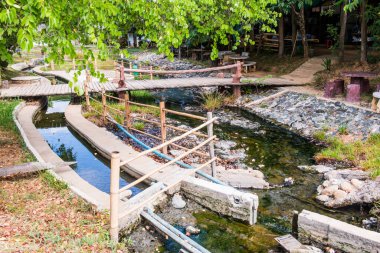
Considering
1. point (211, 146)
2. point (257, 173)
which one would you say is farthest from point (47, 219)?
point (257, 173)

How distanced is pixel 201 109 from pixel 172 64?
14693 mm

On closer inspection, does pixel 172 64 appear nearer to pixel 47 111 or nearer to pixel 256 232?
pixel 47 111

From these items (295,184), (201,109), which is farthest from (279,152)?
(201,109)

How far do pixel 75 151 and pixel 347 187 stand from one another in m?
7.86

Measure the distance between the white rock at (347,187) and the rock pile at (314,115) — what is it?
148 inches

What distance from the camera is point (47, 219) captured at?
19.2ft

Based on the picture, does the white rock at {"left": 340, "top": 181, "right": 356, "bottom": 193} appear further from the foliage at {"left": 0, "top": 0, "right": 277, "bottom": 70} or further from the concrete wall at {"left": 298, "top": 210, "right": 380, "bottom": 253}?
the foliage at {"left": 0, "top": 0, "right": 277, "bottom": 70}

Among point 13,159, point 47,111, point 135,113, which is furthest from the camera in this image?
point 47,111

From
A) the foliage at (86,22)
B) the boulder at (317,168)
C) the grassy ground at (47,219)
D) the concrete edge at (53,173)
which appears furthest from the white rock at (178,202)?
the boulder at (317,168)

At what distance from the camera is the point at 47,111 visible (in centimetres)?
1725

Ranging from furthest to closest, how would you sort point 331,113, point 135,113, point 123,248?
point 135,113
point 331,113
point 123,248

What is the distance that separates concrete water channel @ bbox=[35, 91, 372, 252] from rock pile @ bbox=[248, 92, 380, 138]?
0.65 metres

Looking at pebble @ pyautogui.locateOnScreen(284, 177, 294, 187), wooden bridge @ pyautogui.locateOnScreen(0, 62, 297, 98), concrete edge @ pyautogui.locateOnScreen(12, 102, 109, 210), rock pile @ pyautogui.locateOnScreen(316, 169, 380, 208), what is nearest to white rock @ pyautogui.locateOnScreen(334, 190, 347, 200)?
rock pile @ pyautogui.locateOnScreen(316, 169, 380, 208)

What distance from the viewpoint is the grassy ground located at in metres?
5.11
